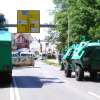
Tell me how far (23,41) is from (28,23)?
131 metres

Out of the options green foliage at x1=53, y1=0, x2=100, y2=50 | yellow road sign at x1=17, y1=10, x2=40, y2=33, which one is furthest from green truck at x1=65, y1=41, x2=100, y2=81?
yellow road sign at x1=17, y1=10, x2=40, y2=33

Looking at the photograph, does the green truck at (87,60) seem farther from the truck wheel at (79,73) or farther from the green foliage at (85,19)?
the green foliage at (85,19)

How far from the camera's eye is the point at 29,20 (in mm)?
66750

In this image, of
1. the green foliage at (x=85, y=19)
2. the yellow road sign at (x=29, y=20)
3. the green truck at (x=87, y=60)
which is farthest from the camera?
the yellow road sign at (x=29, y=20)

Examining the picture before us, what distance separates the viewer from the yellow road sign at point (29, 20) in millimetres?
66688

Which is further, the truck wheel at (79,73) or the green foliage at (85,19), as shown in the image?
the green foliage at (85,19)

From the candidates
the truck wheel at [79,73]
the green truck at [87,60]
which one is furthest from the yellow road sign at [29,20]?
the truck wheel at [79,73]

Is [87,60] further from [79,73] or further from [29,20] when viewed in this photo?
[29,20]

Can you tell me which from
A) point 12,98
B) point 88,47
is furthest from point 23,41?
point 12,98

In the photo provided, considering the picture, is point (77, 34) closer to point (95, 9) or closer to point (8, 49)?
point (95, 9)

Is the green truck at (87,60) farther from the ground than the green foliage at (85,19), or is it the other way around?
the green foliage at (85,19)

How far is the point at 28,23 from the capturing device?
67000 mm

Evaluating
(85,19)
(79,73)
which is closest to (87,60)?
(79,73)

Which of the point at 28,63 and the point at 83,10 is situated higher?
the point at 83,10
